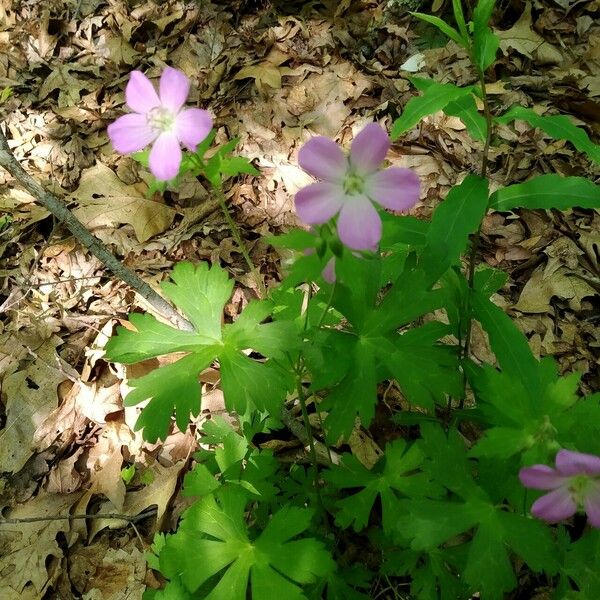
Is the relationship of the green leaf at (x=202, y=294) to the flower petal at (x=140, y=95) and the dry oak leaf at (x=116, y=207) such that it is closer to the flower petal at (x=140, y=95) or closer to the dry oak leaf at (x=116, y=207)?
the flower petal at (x=140, y=95)

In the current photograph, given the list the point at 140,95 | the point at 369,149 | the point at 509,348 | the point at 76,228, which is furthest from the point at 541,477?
the point at 76,228

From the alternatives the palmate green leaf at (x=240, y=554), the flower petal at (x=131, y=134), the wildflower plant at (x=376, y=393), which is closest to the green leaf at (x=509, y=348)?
the wildflower plant at (x=376, y=393)

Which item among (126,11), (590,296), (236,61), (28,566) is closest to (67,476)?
(28,566)

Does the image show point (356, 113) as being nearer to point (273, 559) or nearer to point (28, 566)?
point (273, 559)

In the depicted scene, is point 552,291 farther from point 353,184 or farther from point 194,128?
point 194,128

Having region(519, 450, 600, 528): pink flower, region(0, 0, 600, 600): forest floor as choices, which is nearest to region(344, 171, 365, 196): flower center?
region(519, 450, 600, 528): pink flower
